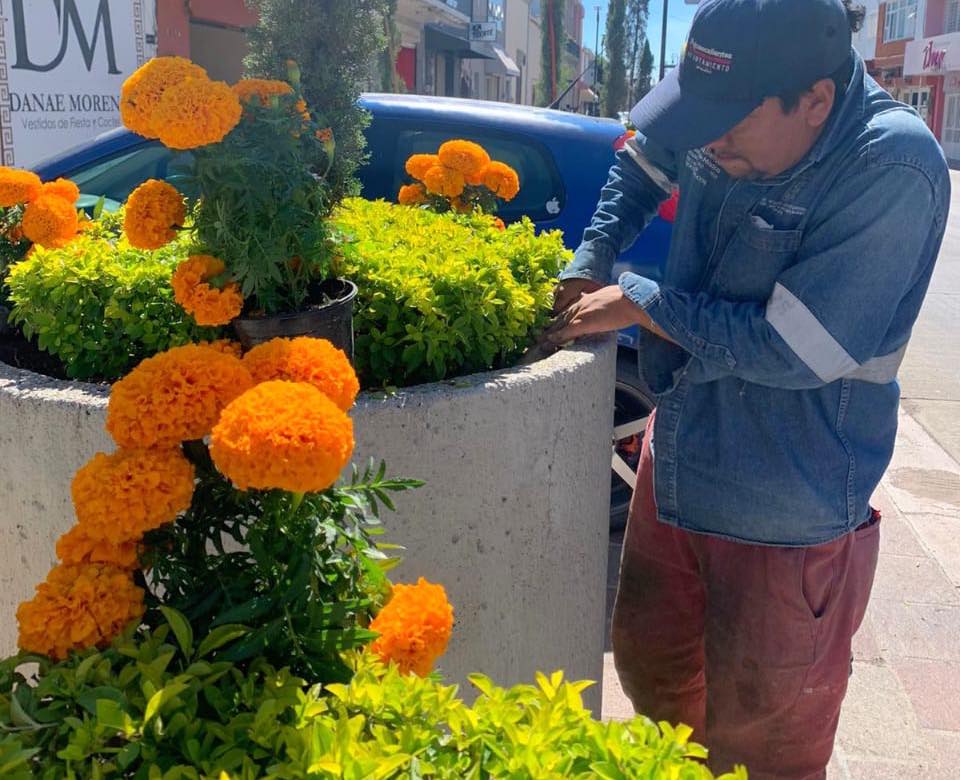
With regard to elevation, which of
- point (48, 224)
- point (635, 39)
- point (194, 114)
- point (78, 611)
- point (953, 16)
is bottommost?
point (635, 39)

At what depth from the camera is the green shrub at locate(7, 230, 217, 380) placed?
7.16 ft

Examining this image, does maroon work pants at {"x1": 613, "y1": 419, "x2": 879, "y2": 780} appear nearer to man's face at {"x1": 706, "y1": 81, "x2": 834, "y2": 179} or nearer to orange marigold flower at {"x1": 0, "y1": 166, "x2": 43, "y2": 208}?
man's face at {"x1": 706, "y1": 81, "x2": 834, "y2": 179}

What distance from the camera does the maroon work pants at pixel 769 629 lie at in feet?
6.97

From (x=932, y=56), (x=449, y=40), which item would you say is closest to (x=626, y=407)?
(x=449, y=40)

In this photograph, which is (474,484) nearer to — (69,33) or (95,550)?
(95,550)

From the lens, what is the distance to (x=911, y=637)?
3.75 m

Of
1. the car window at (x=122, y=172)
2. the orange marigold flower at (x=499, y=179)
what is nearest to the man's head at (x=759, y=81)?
the orange marigold flower at (x=499, y=179)

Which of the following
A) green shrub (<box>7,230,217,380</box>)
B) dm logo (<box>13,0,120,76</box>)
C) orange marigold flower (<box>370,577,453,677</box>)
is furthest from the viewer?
dm logo (<box>13,0,120,76</box>)

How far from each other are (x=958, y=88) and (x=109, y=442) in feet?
156

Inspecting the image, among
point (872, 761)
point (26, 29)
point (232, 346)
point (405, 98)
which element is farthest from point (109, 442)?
point (26, 29)

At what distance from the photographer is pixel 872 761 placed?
3.03 meters

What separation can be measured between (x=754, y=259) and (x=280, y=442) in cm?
119

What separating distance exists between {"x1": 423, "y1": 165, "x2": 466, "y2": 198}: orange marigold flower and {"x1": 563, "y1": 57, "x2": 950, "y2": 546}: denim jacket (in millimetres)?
858

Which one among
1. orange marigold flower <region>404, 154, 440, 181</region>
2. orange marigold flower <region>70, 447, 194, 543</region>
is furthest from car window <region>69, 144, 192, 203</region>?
orange marigold flower <region>70, 447, 194, 543</region>
